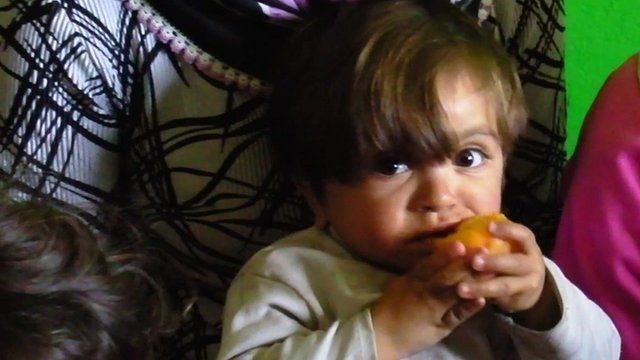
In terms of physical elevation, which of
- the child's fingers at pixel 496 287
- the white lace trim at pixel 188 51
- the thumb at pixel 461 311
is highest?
the white lace trim at pixel 188 51

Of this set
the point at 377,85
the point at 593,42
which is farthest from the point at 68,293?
the point at 593,42

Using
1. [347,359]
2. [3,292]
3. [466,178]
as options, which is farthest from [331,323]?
[3,292]

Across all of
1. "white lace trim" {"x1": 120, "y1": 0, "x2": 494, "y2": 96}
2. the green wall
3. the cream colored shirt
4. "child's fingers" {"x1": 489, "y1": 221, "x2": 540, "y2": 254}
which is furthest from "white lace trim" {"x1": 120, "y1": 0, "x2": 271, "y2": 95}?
the green wall

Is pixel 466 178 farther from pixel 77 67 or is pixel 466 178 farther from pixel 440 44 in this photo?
pixel 77 67

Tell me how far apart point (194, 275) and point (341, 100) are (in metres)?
0.25

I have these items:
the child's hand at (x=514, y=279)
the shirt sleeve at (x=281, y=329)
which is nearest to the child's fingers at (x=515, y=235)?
the child's hand at (x=514, y=279)

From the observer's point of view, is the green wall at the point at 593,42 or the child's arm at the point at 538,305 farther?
the green wall at the point at 593,42

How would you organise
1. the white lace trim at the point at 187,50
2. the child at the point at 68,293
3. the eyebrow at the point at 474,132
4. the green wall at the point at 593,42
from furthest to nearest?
1. the green wall at the point at 593,42
2. the white lace trim at the point at 187,50
3. the eyebrow at the point at 474,132
4. the child at the point at 68,293

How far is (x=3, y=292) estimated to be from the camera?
722 mm

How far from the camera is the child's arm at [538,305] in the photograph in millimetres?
779

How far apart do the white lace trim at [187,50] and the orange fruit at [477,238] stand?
0.24 meters

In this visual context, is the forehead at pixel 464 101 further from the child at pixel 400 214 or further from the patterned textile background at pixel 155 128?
the patterned textile background at pixel 155 128

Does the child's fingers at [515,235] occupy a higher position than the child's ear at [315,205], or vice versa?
the child's ear at [315,205]

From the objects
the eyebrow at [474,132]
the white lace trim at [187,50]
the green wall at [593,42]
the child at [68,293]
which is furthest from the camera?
the green wall at [593,42]
